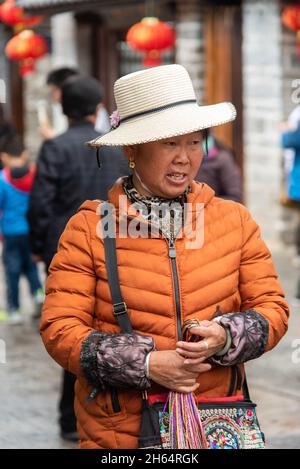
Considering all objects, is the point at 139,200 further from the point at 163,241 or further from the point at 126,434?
the point at 126,434

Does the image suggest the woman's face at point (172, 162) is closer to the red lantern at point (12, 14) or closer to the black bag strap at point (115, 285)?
the black bag strap at point (115, 285)

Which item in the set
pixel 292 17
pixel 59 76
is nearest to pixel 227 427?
pixel 59 76

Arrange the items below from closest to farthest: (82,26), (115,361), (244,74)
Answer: (115,361), (244,74), (82,26)

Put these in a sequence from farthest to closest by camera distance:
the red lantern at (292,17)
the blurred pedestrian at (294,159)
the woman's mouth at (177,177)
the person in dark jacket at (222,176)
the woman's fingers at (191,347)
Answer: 1. the red lantern at (292,17)
2. the blurred pedestrian at (294,159)
3. the person in dark jacket at (222,176)
4. the woman's mouth at (177,177)
5. the woman's fingers at (191,347)

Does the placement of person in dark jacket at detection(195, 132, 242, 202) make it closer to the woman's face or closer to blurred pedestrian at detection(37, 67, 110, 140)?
blurred pedestrian at detection(37, 67, 110, 140)

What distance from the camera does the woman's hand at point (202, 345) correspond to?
2861mm

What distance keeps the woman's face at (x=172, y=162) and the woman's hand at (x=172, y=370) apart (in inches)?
20.1

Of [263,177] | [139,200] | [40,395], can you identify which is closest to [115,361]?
[139,200]

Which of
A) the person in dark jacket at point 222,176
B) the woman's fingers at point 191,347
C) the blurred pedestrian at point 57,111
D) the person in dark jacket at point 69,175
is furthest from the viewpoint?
the blurred pedestrian at point 57,111

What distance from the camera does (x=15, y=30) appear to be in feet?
50.2

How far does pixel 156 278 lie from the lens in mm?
3047

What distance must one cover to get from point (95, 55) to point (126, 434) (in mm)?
11851

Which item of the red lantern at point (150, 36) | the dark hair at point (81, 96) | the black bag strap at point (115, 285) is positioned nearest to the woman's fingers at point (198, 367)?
the black bag strap at point (115, 285)

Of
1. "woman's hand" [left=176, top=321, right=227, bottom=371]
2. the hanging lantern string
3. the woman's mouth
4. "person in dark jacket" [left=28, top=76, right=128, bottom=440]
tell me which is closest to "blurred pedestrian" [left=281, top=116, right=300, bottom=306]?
"person in dark jacket" [left=28, top=76, right=128, bottom=440]
